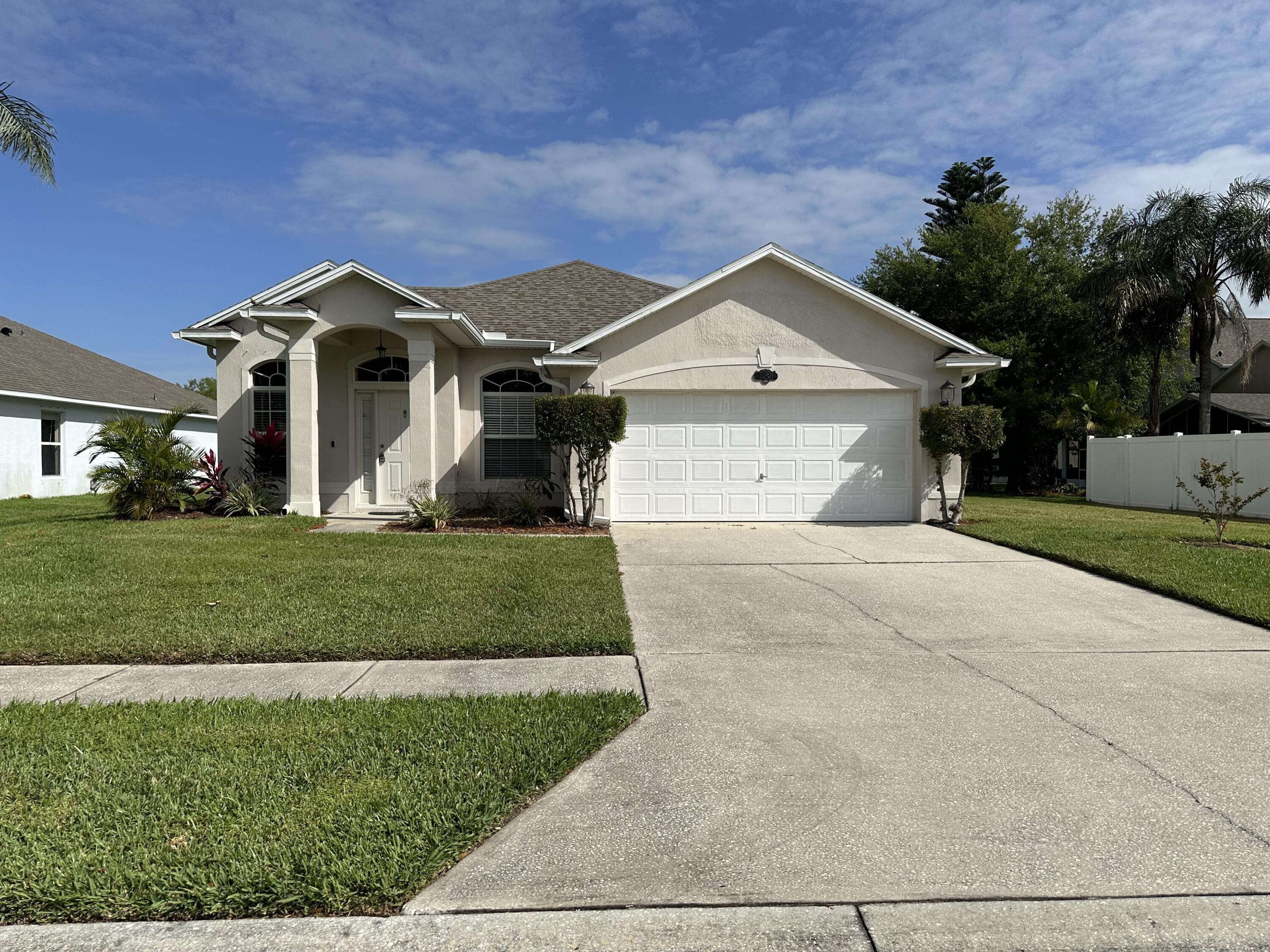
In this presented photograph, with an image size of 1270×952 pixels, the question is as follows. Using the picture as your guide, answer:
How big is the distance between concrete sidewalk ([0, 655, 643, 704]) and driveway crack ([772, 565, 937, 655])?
7.41ft

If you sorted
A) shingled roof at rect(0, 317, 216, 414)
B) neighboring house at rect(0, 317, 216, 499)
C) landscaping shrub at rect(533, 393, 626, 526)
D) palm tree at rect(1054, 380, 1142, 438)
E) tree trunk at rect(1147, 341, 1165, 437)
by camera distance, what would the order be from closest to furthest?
landscaping shrub at rect(533, 393, 626, 526) < neighboring house at rect(0, 317, 216, 499) < shingled roof at rect(0, 317, 216, 414) < tree trunk at rect(1147, 341, 1165, 437) < palm tree at rect(1054, 380, 1142, 438)

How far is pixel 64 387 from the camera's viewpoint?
1973cm

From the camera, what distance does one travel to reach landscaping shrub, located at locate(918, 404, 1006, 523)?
40.7ft

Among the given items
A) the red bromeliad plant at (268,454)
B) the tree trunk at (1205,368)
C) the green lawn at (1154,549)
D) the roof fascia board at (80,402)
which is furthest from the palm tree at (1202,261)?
the roof fascia board at (80,402)

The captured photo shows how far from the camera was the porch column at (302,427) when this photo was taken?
12781 millimetres

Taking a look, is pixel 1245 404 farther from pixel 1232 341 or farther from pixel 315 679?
pixel 315 679

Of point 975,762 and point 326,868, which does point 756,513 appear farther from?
point 326,868

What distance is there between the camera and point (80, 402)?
1964 centimetres

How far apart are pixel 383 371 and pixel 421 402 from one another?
234 centimetres

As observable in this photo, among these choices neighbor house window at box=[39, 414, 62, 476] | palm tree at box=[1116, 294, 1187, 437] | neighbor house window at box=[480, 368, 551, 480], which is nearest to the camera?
neighbor house window at box=[480, 368, 551, 480]

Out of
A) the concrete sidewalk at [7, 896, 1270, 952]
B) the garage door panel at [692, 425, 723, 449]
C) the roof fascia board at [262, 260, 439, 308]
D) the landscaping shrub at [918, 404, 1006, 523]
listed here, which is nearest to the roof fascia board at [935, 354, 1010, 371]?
the landscaping shrub at [918, 404, 1006, 523]

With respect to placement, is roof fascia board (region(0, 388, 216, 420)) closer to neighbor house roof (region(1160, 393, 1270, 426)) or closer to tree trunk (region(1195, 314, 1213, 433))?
tree trunk (region(1195, 314, 1213, 433))

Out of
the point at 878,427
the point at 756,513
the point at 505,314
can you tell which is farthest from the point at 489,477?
the point at 878,427

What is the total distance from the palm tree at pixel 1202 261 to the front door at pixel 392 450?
64.0 feet
